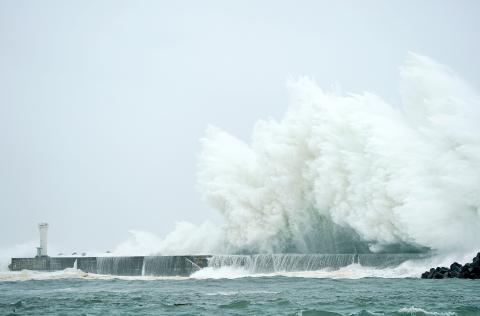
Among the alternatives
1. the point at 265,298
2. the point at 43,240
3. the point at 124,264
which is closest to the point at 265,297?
the point at 265,298

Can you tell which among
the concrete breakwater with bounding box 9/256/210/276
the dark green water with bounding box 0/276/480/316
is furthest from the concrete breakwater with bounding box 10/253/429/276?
the dark green water with bounding box 0/276/480/316

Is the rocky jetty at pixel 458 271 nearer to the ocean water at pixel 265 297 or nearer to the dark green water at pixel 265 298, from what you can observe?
the ocean water at pixel 265 297

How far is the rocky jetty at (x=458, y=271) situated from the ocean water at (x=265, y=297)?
859 mm

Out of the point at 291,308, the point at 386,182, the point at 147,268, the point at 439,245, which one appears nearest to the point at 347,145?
the point at 386,182

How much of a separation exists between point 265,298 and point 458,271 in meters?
7.37

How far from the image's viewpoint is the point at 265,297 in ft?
72.7

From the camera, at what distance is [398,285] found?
2398cm

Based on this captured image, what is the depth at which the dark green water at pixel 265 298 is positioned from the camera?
18.4 metres

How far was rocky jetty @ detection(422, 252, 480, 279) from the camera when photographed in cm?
2500

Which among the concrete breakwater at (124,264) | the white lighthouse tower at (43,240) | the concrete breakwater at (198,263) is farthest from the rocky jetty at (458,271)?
the white lighthouse tower at (43,240)

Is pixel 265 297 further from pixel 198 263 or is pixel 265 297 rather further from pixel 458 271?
pixel 198 263

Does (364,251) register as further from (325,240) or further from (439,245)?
(439,245)

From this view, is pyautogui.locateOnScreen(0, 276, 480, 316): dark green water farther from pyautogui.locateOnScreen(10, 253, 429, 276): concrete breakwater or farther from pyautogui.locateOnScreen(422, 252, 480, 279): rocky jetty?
pyautogui.locateOnScreen(10, 253, 429, 276): concrete breakwater

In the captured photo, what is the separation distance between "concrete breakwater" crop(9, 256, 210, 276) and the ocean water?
301 inches
